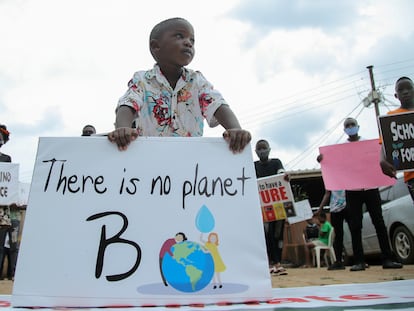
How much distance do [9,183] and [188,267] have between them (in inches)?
135

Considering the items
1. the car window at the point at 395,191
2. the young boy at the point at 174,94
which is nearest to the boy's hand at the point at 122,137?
the young boy at the point at 174,94

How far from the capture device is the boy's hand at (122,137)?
1949 millimetres

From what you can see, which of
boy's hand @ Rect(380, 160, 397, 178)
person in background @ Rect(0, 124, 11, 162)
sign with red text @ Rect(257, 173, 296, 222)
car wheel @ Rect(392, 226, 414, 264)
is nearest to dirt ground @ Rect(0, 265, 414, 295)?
boy's hand @ Rect(380, 160, 397, 178)

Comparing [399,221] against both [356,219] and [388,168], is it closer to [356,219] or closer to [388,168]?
[356,219]

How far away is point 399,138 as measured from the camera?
3.27 metres

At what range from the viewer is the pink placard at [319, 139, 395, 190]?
4301 millimetres

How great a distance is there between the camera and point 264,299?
179cm

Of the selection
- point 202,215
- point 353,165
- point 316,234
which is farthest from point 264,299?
point 316,234

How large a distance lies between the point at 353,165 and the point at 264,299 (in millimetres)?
2986

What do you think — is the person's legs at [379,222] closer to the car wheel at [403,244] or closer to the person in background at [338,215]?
the person in background at [338,215]

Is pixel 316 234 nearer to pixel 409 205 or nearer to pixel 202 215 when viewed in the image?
pixel 409 205

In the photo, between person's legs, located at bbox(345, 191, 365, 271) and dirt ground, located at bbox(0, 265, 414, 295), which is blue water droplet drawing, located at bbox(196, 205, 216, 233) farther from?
person's legs, located at bbox(345, 191, 365, 271)

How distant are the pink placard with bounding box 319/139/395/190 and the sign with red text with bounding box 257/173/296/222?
2.09ft

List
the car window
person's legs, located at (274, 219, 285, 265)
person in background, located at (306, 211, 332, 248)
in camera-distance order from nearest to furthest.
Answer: person's legs, located at (274, 219, 285, 265) < the car window < person in background, located at (306, 211, 332, 248)
